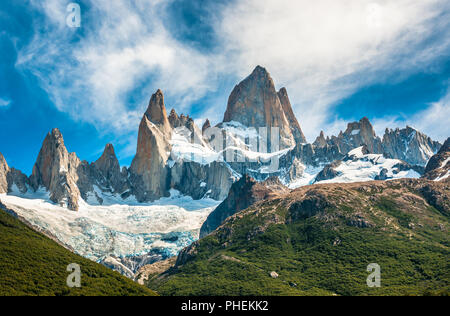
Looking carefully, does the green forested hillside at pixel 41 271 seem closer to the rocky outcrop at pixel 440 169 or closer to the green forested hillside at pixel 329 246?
the green forested hillside at pixel 329 246

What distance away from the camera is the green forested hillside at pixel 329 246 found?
87312 mm

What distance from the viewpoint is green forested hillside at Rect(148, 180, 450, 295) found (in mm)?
87312

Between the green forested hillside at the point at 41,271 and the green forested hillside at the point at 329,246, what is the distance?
26.2 metres

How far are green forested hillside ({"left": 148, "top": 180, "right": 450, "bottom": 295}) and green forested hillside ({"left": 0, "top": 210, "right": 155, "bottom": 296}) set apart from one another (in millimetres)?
26199

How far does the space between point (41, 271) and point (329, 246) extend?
2616 inches

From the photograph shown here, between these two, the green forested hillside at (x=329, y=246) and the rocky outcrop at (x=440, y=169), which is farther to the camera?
the rocky outcrop at (x=440, y=169)

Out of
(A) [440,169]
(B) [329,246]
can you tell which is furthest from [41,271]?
(A) [440,169]

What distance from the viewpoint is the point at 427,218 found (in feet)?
374

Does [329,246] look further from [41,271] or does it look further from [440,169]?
[440,169]

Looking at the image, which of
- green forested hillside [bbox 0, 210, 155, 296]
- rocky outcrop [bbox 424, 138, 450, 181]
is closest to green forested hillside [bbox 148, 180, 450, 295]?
green forested hillside [bbox 0, 210, 155, 296]

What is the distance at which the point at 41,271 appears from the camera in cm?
6606

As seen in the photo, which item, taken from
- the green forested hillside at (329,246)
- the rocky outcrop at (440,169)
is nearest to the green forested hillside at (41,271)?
the green forested hillside at (329,246)

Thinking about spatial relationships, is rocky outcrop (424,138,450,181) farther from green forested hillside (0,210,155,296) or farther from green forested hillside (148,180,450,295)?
green forested hillside (0,210,155,296)
